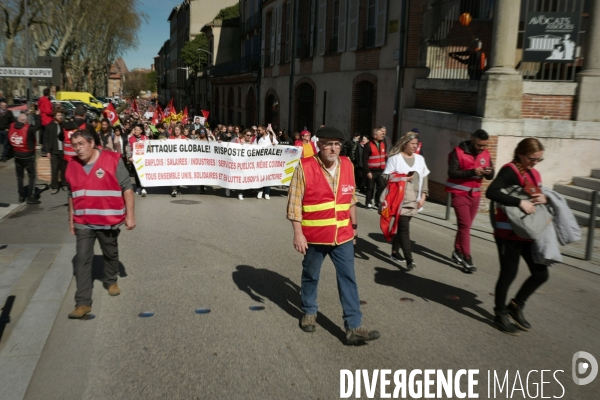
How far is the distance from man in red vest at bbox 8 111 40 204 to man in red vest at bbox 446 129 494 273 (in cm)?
838

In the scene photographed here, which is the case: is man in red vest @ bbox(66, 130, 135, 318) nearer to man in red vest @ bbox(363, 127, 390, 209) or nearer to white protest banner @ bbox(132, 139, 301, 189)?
man in red vest @ bbox(363, 127, 390, 209)

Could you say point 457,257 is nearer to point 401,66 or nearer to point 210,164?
point 210,164

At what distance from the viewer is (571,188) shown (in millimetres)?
12492

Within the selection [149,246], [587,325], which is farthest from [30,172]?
[587,325]

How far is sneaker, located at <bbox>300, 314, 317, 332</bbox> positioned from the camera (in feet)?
17.6

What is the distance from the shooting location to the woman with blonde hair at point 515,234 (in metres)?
5.29

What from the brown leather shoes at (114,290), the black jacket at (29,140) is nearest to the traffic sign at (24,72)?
the black jacket at (29,140)

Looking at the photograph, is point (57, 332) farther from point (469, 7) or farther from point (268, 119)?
point (268, 119)

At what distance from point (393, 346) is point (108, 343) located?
2.34 m

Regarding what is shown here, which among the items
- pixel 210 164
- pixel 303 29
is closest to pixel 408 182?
pixel 210 164

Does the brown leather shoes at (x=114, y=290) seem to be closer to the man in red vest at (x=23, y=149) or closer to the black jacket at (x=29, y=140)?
the man in red vest at (x=23, y=149)

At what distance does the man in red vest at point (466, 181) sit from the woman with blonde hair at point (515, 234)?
7.27 ft

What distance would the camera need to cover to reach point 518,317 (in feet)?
18.3

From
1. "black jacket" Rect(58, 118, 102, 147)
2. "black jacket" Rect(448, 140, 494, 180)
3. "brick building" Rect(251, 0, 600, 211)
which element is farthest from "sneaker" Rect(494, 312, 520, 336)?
"brick building" Rect(251, 0, 600, 211)
